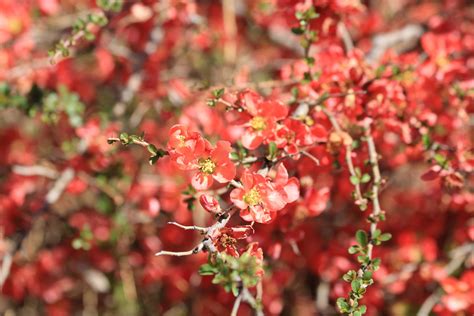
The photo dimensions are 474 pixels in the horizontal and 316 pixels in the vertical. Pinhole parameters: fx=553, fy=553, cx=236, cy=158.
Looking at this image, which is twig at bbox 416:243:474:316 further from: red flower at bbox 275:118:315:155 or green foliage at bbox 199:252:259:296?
green foliage at bbox 199:252:259:296

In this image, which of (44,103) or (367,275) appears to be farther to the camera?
(44,103)

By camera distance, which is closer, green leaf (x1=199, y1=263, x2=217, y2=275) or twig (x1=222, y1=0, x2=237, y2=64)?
green leaf (x1=199, y1=263, x2=217, y2=275)

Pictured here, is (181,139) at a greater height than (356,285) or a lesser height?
greater

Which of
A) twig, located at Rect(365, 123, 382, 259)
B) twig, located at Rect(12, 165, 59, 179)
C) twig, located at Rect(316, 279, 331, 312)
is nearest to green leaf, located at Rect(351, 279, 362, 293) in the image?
twig, located at Rect(365, 123, 382, 259)

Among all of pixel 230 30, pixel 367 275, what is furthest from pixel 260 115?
pixel 230 30

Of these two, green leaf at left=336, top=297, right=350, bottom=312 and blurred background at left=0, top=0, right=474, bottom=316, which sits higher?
green leaf at left=336, top=297, right=350, bottom=312

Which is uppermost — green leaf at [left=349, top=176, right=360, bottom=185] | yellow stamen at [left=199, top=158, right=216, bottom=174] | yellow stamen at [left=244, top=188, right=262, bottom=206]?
yellow stamen at [left=199, top=158, right=216, bottom=174]

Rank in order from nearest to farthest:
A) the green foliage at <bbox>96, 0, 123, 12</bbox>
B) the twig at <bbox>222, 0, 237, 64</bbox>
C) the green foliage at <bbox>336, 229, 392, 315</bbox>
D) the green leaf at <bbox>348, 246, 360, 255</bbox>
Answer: the green foliage at <bbox>336, 229, 392, 315</bbox> < the green leaf at <bbox>348, 246, 360, 255</bbox> < the green foliage at <bbox>96, 0, 123, 12</bbox> < the twig at <bbox>222, 0, 237, 64</bbox>

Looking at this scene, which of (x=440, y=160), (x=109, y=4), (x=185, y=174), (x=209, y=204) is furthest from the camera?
(x=185, y=174)

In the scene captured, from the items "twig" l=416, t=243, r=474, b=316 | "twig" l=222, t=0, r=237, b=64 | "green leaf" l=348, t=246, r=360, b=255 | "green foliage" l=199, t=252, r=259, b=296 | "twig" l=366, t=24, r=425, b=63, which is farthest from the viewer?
"twig" l=222, t=0, r=237, b=64

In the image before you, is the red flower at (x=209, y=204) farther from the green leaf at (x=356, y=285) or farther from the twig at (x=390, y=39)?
the twig at (x=390, y=39)

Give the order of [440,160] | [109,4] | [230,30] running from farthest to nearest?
[230,30]
[109,4]
[440,160]

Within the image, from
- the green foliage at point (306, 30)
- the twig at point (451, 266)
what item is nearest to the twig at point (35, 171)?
the green foliage at point (306, 30)

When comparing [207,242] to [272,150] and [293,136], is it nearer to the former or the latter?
[272,150]
